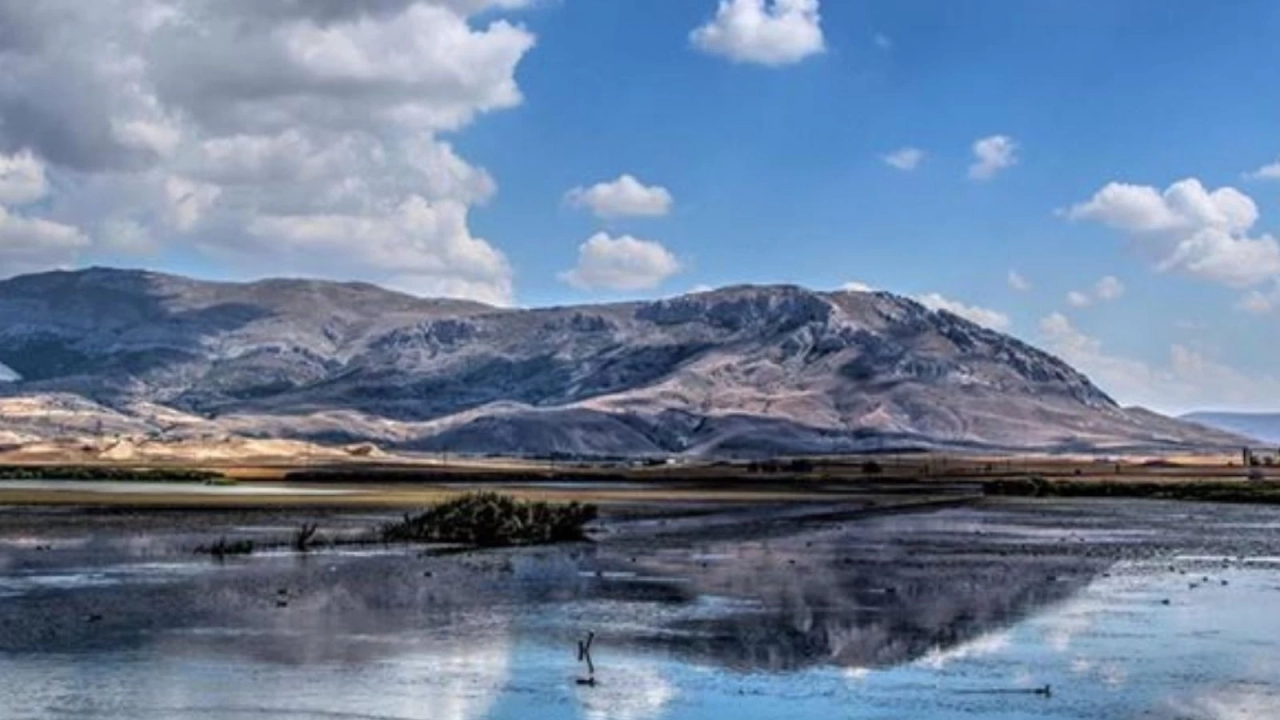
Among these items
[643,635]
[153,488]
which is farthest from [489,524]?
[153,488]

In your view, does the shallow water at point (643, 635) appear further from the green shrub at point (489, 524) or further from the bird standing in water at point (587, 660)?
the green shrub at point (489, 524)

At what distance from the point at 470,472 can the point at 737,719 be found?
154 metres

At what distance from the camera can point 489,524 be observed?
72062 millimetres

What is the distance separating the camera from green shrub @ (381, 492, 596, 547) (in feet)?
235

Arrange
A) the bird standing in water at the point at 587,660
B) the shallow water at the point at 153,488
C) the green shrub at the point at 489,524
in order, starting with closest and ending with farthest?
1. the bird standing in water at the point at 587,660
2. the green shrub at the point at 489,524
3. the shallow water at the point at 153,488

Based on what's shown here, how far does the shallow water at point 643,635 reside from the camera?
1222 inches

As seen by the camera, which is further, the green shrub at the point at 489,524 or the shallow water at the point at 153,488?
the shallow water at the point at 153,488

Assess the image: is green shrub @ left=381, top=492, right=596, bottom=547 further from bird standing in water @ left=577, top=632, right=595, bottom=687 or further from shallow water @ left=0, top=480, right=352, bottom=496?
shallow water @ left=0, top=480, right=352, bottom=496

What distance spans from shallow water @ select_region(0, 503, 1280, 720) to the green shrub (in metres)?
6.15

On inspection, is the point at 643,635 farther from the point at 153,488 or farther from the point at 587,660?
the point at 153,488

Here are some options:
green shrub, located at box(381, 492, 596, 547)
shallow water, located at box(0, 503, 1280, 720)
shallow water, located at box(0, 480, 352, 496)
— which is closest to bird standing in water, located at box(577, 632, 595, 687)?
shallow water, located at box(0, 503, 1280, 720)

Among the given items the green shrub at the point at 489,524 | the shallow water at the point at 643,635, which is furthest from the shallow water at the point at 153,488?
the shallow water at the point at 643,635

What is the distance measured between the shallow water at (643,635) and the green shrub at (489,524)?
6.15 metres

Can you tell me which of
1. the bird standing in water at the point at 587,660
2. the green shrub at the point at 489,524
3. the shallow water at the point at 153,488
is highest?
the shallow water at the point at 153,488
